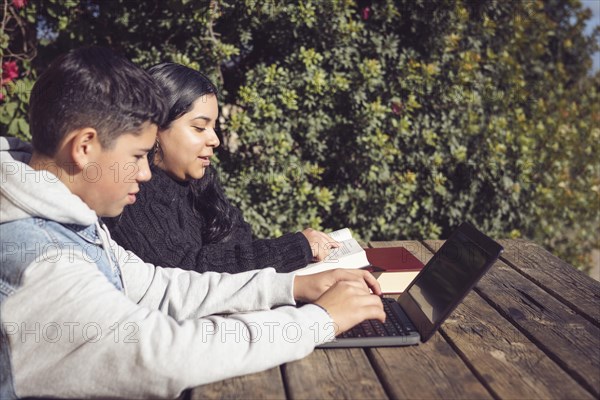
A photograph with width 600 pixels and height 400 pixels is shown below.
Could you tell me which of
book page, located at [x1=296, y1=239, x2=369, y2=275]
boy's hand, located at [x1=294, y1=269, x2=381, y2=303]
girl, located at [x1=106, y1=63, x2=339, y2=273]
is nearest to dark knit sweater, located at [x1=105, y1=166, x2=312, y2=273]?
girl, located at [x1=106, y1=63, x2=339, y2=273]

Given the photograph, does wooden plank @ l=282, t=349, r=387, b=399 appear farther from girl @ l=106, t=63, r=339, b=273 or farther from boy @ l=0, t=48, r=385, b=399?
girl @ l=106, t=63, r=339, b=273

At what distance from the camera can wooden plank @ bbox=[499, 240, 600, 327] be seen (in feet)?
6.38

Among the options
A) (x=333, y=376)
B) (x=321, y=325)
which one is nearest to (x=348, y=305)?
(x=321, y=325)

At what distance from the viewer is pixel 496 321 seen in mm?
1787

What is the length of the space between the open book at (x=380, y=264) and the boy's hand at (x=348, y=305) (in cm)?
39

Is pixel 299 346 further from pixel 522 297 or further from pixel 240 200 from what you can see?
pixel 240 200

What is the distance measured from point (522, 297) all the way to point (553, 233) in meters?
3.53

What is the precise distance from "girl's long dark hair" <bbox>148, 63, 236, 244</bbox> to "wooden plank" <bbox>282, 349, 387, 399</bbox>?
3.97 ft

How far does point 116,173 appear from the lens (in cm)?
156

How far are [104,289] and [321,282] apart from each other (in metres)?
0.65

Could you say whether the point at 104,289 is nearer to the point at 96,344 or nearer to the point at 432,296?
the point at 96,344

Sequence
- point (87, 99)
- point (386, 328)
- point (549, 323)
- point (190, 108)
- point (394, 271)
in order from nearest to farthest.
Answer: point (87, 99)
point (386, 328)
point (549, 323)
point (394, 271)
point (190, 108)

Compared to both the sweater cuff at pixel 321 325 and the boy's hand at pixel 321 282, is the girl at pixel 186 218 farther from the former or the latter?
the sweater cuff at pixel 321 325

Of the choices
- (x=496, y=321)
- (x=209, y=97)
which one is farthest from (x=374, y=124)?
(x=496, y=321)
